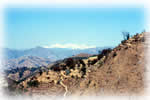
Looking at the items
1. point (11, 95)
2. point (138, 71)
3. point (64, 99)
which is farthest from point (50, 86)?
point (138, 71)

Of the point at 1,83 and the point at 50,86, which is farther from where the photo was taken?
the point at 50,86

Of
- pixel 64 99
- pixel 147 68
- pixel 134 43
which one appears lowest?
pixel 64 99

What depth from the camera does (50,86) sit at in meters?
24.1

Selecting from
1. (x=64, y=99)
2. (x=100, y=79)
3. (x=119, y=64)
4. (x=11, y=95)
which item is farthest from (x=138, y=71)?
(x=11, y=95)

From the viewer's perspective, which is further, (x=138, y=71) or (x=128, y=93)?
(x=138, y=71)

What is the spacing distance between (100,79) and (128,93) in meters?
3.64

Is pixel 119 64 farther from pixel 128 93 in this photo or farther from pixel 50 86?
pixel 50 86

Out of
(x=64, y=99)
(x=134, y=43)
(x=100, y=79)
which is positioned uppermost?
(x=134, y=43)

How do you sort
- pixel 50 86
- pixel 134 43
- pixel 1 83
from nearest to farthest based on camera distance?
pixel 1 83
pixel 134 43
pixel 50 86

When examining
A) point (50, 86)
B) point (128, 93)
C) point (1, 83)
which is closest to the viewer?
point (128, 93)

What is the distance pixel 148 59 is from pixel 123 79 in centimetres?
289

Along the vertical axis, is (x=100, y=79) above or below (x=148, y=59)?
below

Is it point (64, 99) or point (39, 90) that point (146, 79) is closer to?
point (64, 99)

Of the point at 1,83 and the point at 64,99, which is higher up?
the point at 1,83
